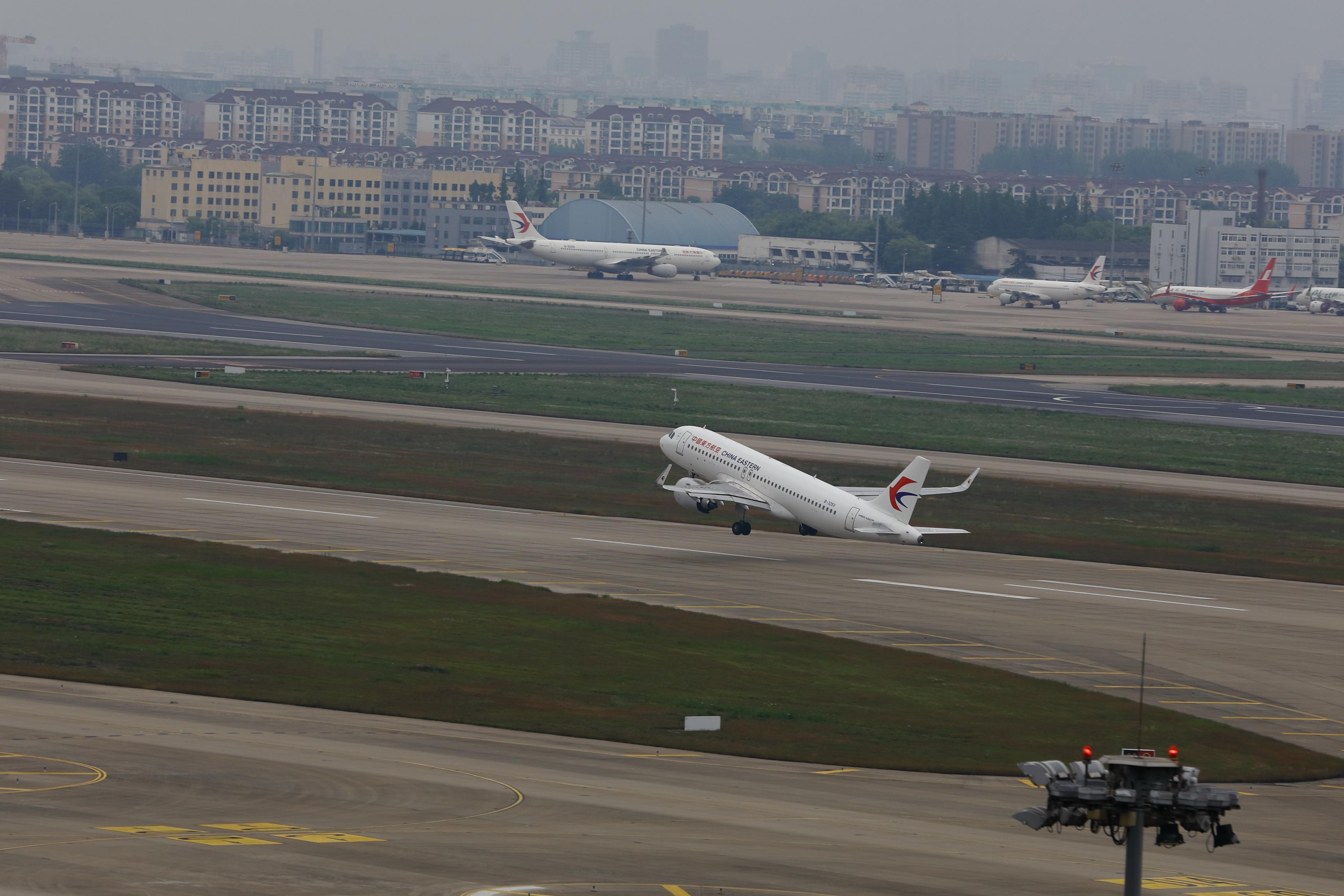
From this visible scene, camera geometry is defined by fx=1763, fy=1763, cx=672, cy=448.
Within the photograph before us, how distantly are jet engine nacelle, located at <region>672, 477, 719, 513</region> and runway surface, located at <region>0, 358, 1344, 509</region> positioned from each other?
20746 mm

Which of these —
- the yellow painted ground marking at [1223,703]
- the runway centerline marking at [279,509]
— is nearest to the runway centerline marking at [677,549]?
the runway centerline marking at [279,509]

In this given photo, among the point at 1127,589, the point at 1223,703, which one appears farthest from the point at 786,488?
the point at 1223,703

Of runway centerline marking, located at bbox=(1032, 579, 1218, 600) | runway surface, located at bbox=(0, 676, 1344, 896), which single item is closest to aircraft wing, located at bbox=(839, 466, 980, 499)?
runway centerline marking, located at bbox=(1032, 579, 1218, 600)

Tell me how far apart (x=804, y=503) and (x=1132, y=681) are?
22.4 m

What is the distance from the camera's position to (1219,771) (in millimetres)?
44531

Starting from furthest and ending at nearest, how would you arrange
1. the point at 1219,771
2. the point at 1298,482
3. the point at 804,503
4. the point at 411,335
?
the point at 411,335
the point at 1298,482
the point at 804,503
the point at 1219,771

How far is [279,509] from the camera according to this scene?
7769cm

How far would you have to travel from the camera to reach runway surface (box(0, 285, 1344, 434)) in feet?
429

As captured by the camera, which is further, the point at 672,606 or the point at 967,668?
the point at 672,606

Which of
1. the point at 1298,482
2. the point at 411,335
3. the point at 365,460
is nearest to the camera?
the point at 365,460

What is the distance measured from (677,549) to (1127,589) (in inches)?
728

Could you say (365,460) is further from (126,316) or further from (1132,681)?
(126,316)

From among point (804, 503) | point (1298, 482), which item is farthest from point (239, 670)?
point (1298, 482)

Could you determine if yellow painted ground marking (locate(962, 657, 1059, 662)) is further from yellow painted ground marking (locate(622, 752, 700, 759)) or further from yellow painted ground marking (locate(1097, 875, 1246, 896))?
yellow painted ground marking (locate(1097, 875, 1246, 896))
